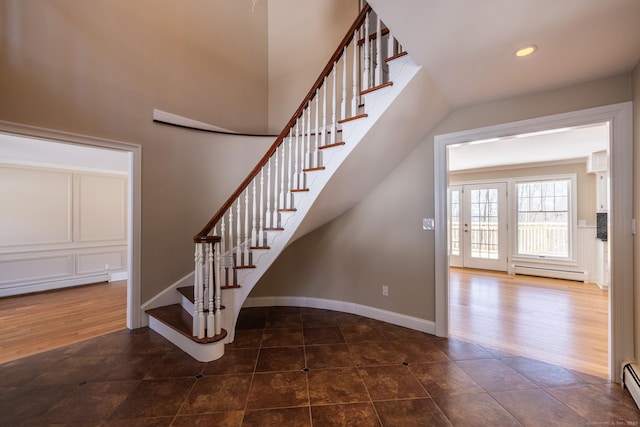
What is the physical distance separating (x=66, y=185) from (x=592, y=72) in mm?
7084

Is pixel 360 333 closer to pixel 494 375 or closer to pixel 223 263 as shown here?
pixel 494 375

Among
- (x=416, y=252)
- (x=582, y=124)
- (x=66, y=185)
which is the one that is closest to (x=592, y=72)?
(x=582, y=124)

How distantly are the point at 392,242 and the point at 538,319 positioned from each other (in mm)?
2033

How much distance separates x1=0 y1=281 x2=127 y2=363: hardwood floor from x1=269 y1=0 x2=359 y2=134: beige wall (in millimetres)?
3443

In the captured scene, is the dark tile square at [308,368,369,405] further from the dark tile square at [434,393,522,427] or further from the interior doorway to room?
the interior doorway to room

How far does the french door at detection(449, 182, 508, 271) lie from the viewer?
563cm

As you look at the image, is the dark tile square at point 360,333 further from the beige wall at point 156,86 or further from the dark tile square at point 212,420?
the beige wall at point 156,86

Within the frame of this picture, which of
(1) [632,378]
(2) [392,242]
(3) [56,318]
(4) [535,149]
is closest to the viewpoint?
(1) [632,378]

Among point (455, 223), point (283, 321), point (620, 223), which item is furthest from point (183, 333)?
point (455, 223)

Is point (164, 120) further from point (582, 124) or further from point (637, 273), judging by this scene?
point (637, 273)

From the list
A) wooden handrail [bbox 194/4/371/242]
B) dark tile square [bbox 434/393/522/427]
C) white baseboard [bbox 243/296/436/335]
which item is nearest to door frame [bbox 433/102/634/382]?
dark tile square [bbox 434/393/522/427]

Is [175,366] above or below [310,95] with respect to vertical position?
below

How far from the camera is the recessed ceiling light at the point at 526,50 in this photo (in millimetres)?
1585

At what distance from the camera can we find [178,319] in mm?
2637
